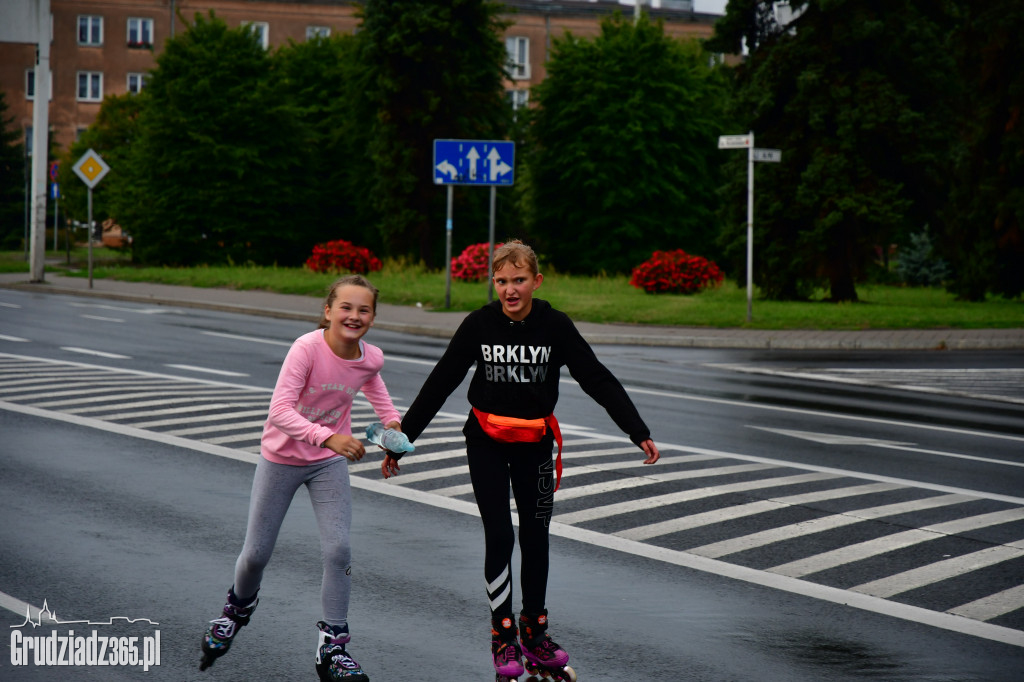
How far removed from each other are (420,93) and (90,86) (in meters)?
36.0

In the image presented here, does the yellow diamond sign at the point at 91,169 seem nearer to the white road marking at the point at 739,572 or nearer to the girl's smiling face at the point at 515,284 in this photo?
the white road marking at the point at 739,572

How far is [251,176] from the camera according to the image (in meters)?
50.8

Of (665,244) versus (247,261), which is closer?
(247,261)

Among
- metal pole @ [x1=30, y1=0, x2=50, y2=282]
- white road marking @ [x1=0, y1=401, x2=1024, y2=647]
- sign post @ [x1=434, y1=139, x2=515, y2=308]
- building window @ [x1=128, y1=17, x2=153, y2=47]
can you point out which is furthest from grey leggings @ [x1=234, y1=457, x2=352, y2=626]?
building window @ [x1=128, y1=17, x2=153, y2=47]

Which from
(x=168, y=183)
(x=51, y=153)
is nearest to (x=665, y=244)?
(x=168, y=183)

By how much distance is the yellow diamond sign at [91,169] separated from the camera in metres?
31.4

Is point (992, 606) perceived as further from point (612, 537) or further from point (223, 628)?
point (223, 628)

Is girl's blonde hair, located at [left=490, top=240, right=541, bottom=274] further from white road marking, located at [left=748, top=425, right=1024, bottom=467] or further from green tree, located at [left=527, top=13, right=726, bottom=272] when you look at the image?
green tree, located at [left=527, top=13, right=726, bottom=272]

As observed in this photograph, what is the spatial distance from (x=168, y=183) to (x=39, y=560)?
44.3 m

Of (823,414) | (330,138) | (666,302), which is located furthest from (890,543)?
(330,138)

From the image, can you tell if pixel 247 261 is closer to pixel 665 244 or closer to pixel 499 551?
pixel 665 244

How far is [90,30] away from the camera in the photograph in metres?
77.5

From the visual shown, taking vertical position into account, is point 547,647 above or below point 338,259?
below

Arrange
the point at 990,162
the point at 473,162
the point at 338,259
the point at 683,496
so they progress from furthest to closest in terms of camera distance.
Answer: the point at 338,259 < the point at 990,162 < the point at 473,162 < the point at 683,496
